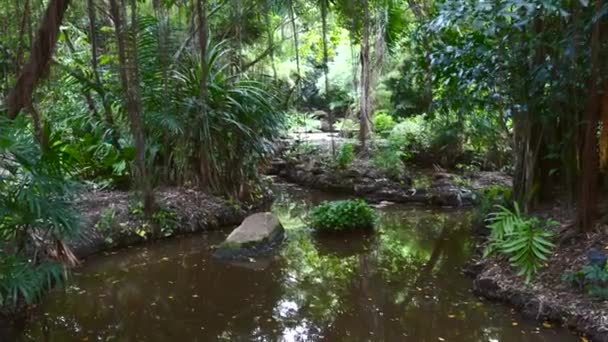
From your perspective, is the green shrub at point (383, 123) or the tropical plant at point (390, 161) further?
the green shrub at point (383, 123)

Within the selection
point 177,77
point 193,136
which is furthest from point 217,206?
point 177,77

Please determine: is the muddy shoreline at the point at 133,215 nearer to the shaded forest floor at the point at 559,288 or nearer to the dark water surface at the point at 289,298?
the dark water surface at the point at 289,298

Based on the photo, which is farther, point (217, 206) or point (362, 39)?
point (362, 39)

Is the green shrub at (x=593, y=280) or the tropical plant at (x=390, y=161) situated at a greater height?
the tropical plant at (x=390, y=161)

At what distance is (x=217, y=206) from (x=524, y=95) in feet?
13.4

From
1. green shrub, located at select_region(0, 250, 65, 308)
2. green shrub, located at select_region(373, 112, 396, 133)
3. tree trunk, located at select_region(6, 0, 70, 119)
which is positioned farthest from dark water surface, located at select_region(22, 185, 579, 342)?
green shrub, located at select_region(373, 112, 396, 133)

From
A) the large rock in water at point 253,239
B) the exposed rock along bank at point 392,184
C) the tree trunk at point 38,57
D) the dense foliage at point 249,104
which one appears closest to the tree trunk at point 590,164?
the dense foliage at point 249,104

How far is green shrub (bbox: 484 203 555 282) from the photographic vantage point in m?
4.28

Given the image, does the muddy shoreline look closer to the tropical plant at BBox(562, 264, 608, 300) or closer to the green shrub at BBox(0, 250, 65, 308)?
the green shrub at BBox(0, 250, 65, 308)

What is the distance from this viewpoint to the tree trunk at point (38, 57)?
162 inches

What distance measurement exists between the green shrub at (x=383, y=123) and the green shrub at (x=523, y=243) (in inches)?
254

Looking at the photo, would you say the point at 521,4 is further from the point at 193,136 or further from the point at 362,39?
the point at 362,39

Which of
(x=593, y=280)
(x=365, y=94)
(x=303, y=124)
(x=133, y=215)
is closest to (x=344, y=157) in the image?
(x=365, y=94)

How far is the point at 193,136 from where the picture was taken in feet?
22.9
